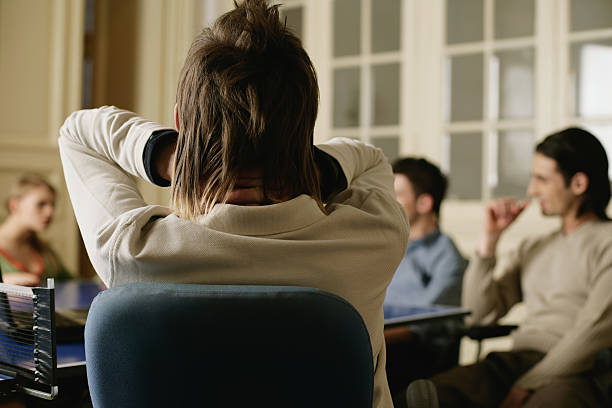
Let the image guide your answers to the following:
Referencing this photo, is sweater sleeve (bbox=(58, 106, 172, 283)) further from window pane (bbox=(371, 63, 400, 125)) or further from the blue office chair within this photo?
window pane (bbox=(371, 63, 400, 125))

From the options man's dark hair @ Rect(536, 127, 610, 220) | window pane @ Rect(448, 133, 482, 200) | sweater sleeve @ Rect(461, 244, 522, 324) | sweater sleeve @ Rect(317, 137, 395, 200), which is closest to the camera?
sweater sleeve @ Rect(317, 137, 395, 200)

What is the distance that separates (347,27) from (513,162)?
1379mm

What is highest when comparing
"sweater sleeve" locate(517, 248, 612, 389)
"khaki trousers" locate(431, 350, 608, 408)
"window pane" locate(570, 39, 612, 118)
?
"window pane" locate(570, 39, 612, 118)

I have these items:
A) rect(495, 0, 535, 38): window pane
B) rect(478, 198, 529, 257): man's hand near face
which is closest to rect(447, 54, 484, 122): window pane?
rect(495, 0, 535, 38): window pane

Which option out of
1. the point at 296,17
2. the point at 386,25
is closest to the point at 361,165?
the point at 386,25

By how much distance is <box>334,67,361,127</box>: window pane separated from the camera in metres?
4.53

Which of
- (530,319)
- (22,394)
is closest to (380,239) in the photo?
(22,394)

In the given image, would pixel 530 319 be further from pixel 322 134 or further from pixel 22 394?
pixel 322 134

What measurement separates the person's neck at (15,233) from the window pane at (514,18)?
8.77ft

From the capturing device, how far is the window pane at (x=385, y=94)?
14.4 ft

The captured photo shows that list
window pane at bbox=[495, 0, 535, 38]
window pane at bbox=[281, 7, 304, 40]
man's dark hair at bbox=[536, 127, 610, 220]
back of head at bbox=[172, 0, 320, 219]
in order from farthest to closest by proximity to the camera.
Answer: window pane at bbox=[281, 7, 304, 40]
window pane at bbox=[495, 0, 535, 38]
man's dark hair at bbox=[536, 127, 610, 220]
back of head at bbox=[172, 0, 320, 219]

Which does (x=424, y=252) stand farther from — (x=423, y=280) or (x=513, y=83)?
(x=513, y=83)

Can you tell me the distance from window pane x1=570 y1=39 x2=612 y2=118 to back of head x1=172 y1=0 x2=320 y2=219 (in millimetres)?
3098

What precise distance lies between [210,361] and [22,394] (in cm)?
42
